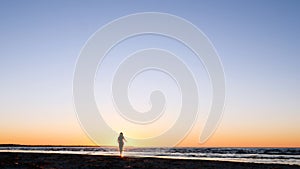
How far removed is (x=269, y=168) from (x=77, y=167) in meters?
13.3

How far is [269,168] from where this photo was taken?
25500 millimetres

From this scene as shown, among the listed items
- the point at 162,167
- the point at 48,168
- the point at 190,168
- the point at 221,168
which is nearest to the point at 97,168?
the point at 48,168

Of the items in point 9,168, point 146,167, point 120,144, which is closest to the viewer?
point 9,168

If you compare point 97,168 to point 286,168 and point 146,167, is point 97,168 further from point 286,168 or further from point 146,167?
point 286,168

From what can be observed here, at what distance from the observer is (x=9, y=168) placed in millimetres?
19031

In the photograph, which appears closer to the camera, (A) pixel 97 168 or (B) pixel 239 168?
(A) pixel 97 168

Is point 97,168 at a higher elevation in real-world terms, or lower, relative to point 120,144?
lower

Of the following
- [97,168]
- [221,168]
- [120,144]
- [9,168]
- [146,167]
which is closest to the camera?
[9,168]

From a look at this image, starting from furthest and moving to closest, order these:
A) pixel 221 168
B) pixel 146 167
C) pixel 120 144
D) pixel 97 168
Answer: pixel 120 144 → pixel 221 168 → pixel 146 167 → pixel 97 168

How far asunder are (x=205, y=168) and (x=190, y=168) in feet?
4.19

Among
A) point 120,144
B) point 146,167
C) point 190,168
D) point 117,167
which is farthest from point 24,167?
point 120,144

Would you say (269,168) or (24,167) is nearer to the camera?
(24,167)

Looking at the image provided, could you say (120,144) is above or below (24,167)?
above

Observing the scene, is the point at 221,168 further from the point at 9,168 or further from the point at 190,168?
the point at 9,168
